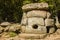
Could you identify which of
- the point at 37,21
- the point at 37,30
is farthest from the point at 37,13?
the point at 37,30

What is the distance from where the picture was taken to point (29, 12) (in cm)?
983

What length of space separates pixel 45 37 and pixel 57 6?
175 inches

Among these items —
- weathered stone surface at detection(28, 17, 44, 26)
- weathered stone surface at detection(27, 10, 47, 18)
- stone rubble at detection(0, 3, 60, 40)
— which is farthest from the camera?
weathered stone surface at detection(27, 10, 47, 18)

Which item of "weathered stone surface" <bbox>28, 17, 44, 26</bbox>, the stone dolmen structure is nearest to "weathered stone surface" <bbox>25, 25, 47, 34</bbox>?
the stone dolmen structure

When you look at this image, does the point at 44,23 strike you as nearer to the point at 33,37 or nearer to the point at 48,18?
the point at 48,18

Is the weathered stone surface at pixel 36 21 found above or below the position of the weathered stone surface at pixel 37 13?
below

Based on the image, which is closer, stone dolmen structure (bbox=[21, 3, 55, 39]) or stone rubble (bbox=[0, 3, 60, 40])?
stone rubble (bbox=[0, 3, 60, 40])

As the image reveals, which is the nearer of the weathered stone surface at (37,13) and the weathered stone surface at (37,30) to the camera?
the weathered stone surface at (37,30)

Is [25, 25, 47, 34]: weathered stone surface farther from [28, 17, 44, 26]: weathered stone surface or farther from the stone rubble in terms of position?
[28, 17, 44, 26]: weathered stone surface

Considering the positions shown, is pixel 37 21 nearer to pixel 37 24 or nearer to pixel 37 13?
pixel 37 24

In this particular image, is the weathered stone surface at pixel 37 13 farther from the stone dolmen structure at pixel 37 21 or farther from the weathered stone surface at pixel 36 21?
Result: the weathered stone surface at pixel 36 21

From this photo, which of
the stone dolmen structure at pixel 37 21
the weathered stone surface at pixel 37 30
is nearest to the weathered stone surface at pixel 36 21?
the stone dolmen structure at pixel 37 21

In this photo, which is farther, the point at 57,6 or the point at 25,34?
the point at 57,6

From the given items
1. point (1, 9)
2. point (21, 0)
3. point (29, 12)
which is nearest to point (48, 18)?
point (29, 12)
